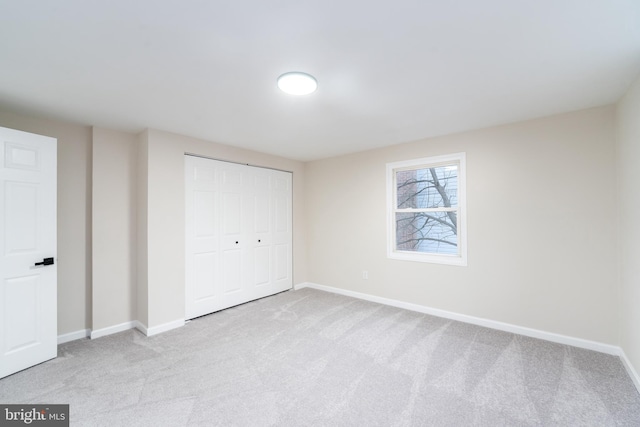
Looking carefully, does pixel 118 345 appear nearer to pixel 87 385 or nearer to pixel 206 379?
pixel 87 385

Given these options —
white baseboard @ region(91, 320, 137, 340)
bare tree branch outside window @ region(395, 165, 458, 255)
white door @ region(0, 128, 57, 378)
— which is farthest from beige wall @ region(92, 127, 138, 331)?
bare tree branch outside window @ region(395, 165, 458, 255)

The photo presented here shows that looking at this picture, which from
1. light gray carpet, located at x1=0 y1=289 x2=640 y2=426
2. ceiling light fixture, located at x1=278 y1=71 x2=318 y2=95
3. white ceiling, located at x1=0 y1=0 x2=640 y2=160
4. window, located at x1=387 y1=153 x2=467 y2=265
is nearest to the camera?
white ceiling, located at x1=0 y1=0 x2=640 y2=160

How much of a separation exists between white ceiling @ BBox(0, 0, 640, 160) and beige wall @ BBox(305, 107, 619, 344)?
370mm

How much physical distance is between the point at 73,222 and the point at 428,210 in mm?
4354

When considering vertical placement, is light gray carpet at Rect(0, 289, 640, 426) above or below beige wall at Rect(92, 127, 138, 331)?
below

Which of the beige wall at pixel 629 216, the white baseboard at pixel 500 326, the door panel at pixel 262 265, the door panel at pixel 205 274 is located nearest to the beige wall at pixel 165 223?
the door panel at pixel 205 274

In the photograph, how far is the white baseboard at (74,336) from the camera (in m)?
2.87

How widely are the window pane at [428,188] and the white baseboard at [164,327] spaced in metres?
3.37

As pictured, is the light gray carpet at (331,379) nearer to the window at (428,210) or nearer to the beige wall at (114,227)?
the beige wall at (114,227)

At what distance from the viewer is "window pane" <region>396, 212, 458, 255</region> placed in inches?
142

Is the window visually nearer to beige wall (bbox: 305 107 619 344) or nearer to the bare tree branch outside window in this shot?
the bare tree branch outside window

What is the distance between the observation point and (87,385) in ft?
7.01

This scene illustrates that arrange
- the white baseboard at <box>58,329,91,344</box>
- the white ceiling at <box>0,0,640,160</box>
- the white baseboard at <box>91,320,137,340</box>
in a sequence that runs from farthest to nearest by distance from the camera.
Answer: the white baseboard at <box>91,320,137,340</box>, the white baseboard at <box>58,329,91,344</box>, the white ceiling at <box>0,0,640,160</box>

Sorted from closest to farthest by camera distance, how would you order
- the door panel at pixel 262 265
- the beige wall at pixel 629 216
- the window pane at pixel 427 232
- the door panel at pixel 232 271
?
the beige wall at pixel 629 216 < the window pane at pixel 427 232 < the door panel at pixel 232 271 < the door panel at pixel 262 265
